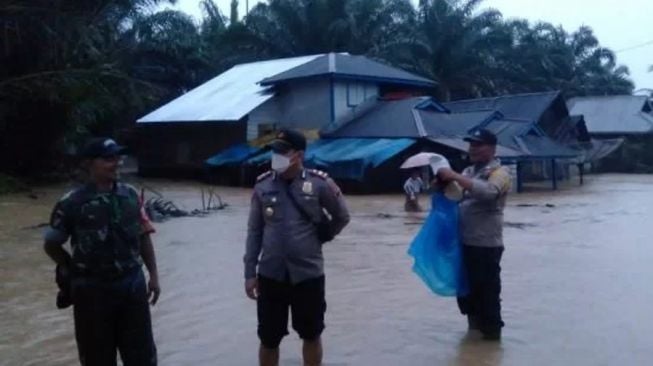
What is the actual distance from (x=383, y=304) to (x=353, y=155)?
19.2 m

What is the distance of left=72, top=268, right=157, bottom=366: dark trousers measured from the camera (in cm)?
432

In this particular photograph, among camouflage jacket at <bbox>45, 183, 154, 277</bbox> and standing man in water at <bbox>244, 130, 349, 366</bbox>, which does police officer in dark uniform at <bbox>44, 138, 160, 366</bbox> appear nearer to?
camouflage jacket at <bbox>45, 183, 154, 277</bbox>

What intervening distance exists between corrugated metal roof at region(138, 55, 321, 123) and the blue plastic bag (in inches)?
1035

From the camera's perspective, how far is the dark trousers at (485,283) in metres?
6.37

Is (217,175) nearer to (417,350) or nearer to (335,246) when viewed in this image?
(335,246)

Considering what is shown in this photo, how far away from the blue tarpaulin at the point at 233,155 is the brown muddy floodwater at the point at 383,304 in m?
14.6

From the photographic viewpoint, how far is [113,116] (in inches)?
1417

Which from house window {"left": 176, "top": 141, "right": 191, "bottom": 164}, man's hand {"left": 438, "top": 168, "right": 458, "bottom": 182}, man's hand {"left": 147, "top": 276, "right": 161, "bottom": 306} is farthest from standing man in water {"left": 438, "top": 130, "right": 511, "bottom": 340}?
house window {"left": 176, "top": 141, "right": 191, "bottom": 164}

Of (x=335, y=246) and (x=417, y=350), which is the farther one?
(x=335, y=246)

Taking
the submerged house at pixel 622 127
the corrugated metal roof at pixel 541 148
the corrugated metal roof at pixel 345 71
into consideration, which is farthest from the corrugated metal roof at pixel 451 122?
the submerged house at pixel 622 127

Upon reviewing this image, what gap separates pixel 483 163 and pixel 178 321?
10.5ft

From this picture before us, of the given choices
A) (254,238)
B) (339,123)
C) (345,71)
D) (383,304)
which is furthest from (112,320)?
(345,71)

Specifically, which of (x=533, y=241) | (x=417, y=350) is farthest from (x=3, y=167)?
(x=417, y=350)

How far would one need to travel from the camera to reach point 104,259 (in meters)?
4.30
